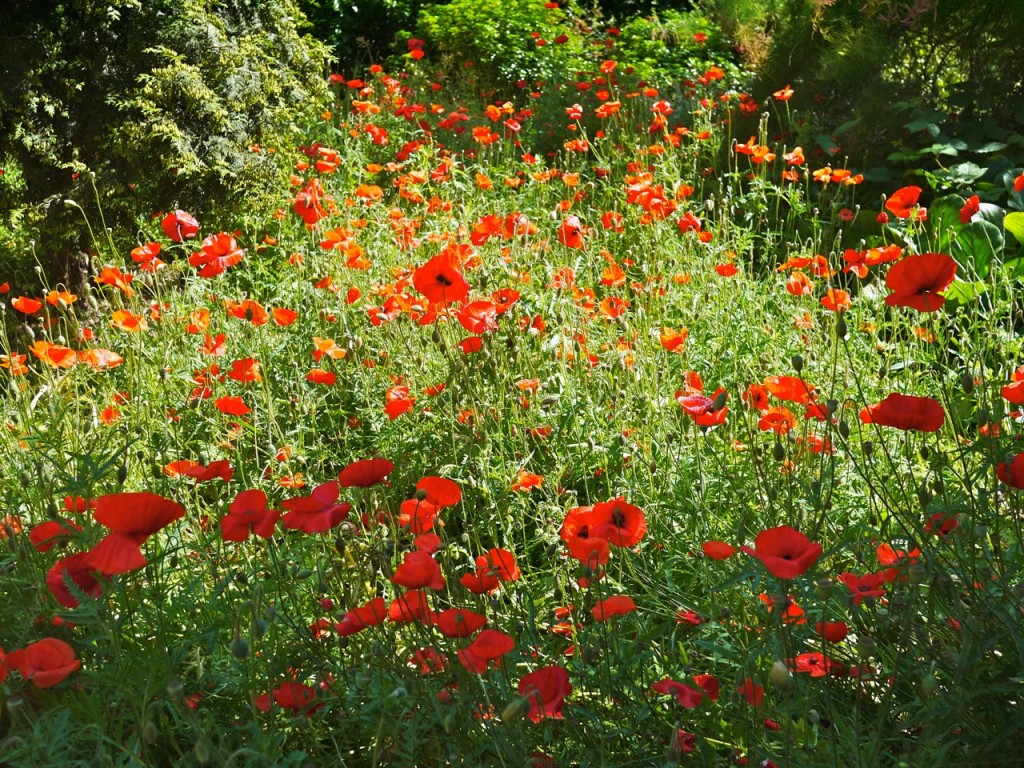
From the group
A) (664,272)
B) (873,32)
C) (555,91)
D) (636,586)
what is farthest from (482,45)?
(636,586)

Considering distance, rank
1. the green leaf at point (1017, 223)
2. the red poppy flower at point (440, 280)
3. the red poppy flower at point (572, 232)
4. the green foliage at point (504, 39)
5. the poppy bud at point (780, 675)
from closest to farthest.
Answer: the poppy bud at point (780, 675) < the red poppy flower at point (440, 280) < the red poppy flower at point (572, 232) < the green leaf at point (1017, 223) < the green foliage at point (504, 39)

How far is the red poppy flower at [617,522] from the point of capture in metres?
1.61

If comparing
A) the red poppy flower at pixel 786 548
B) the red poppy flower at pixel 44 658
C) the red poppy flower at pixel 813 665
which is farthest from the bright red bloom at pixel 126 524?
the red poppy flower at pixel 813 665

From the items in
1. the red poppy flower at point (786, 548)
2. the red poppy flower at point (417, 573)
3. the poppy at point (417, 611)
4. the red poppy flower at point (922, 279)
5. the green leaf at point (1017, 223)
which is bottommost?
the green leaf at point (1017, 223)

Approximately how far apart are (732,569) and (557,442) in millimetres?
795

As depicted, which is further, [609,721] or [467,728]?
[609,721]

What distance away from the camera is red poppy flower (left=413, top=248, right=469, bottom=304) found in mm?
2410

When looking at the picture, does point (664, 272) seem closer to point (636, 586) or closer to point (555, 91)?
point (636, 586)

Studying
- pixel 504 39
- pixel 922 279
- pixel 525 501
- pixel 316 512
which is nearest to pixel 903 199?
pixel 922 279

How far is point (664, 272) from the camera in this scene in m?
4.12

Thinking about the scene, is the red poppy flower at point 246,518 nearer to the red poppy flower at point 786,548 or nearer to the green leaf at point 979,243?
the red poppy flower at point 786,548

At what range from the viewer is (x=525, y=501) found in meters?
2.61

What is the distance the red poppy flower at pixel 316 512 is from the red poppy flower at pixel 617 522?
0.38 metres

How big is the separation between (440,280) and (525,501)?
58 cm
